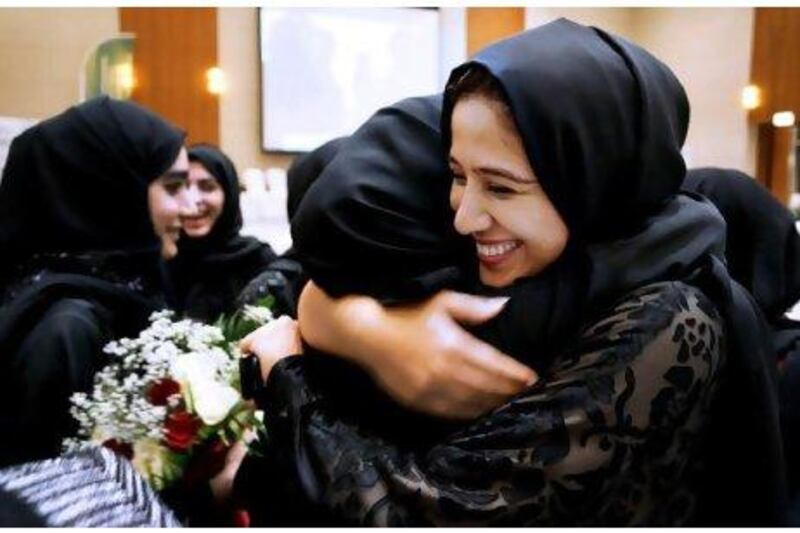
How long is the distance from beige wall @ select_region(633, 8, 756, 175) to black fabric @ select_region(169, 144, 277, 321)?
6280 millimetres

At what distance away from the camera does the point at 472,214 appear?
1.00 metres

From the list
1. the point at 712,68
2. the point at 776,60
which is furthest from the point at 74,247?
the point at 712,68

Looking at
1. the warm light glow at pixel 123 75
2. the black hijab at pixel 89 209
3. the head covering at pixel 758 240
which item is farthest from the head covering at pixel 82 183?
the warm light glow at pixel 123 75

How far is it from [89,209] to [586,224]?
169cm

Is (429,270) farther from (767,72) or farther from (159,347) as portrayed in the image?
(767,72)

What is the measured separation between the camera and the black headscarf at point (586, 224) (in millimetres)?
979

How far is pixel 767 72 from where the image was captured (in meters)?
8.32

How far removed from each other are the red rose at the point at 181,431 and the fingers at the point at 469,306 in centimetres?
51

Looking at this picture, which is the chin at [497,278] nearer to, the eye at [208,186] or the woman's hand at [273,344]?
the woman's hand at [273,344]

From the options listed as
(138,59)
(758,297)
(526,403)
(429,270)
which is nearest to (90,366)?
(429,270)

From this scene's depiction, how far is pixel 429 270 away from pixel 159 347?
609 millimetres

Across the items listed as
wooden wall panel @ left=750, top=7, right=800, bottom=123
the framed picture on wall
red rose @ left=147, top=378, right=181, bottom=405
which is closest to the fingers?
red rose @ left=147, top=378, right=181, bottom=405

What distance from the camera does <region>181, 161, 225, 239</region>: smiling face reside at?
3.52 meters

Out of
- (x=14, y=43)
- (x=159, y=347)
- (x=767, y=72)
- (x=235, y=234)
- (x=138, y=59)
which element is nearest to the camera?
(x=159, y=347)
